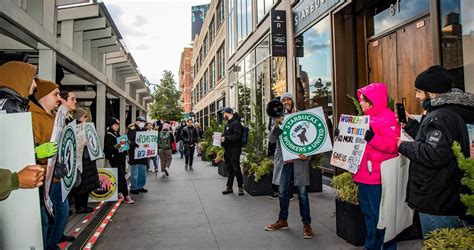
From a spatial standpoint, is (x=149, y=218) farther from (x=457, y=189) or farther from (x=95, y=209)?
(x=457, y=189)

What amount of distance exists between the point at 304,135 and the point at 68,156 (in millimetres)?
2999

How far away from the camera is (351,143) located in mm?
3850

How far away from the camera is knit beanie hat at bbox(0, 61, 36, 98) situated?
2770 millimetres

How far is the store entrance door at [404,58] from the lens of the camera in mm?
5945

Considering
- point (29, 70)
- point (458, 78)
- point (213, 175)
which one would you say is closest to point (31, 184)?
point (29, 70)

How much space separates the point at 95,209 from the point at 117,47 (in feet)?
17.0

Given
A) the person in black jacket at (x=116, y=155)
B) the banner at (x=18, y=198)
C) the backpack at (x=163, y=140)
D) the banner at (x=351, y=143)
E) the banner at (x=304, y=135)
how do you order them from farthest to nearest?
the backpack at (x=163, y=140), the person in black jacket at (x=116, y=155), the banner at (x=304, y=135), the banner at (x=351, y=143), the banner at (x=18, y=198)

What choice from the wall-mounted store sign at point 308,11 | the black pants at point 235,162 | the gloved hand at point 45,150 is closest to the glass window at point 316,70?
the wall-mounted store sign at point 308,11

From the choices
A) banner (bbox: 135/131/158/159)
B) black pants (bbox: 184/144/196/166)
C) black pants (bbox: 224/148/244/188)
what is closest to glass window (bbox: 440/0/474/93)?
black pants (bbox: 224/148/244/188)

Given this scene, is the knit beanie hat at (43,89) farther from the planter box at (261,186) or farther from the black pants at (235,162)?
the planter box at (261,186)

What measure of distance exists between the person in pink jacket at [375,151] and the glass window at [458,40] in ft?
6.80

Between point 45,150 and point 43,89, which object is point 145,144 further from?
point 45,150

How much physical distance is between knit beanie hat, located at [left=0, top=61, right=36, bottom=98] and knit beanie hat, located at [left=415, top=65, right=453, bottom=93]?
3.28 metres

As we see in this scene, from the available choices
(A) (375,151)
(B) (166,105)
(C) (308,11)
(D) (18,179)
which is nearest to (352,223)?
(A) (375,151)
